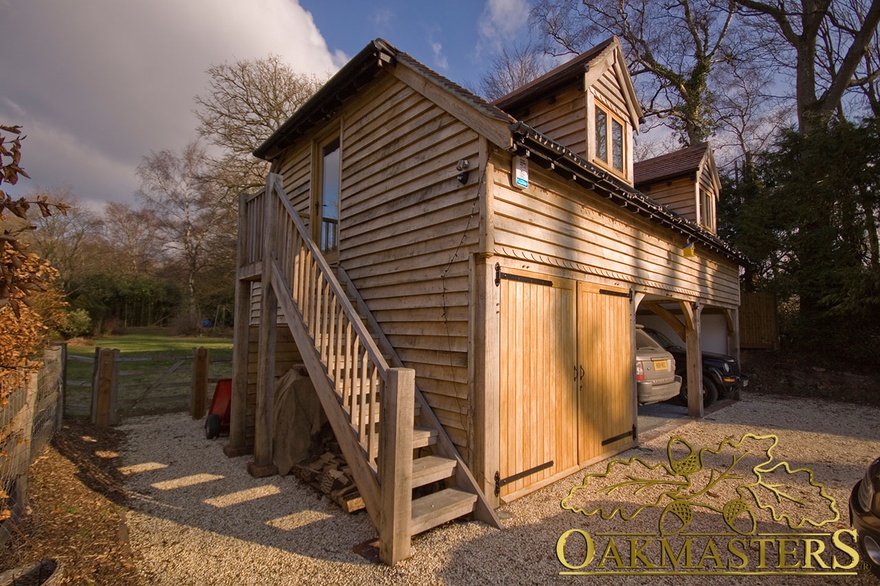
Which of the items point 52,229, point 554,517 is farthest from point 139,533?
point 52,229

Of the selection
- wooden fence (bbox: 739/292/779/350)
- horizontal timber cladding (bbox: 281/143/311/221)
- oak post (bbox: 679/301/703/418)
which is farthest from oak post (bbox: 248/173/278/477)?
wooden fence (bbox: 739/292/779/350)

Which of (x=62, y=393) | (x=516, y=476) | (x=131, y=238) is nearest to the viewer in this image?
(x=516, y=476)


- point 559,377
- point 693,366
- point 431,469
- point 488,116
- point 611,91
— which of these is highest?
point 611,91

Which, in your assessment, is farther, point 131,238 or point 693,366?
point 131,238

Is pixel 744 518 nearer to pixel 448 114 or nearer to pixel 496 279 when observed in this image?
pixel 496 279

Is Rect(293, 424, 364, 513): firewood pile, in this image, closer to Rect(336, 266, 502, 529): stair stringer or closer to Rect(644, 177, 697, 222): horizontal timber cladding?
Rect(336, 266, 502, 529): stair stringer

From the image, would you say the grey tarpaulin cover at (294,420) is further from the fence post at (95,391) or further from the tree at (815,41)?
the tree at (815,41)

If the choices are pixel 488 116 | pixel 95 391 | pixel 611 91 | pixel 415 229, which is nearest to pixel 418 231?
pixel 415 229

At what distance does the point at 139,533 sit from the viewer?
12.4ft

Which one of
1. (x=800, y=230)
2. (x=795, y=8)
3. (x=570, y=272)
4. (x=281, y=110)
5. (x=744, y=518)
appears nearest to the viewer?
(x=744, y=518)

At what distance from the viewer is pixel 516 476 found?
457 cm

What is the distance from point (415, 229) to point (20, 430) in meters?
4.28

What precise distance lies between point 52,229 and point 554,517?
2587 cm

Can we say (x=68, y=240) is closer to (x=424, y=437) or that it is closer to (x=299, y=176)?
(x=299, y=176)
